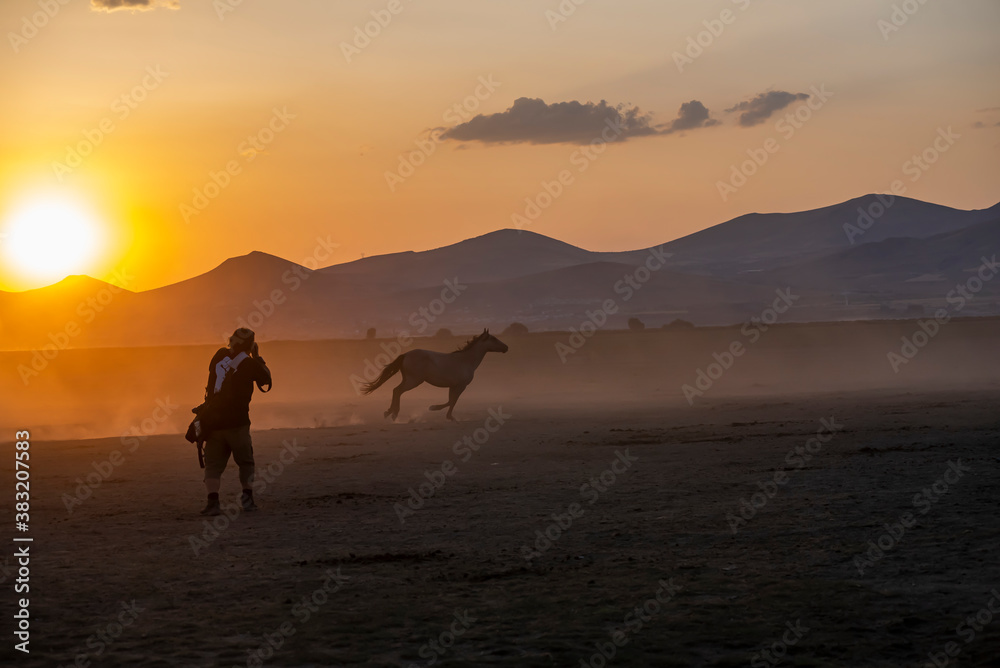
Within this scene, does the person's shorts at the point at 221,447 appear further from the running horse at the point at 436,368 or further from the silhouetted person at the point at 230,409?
the running horse at the point at 436,368

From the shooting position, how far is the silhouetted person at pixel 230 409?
994 cm

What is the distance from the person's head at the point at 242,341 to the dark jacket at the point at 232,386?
8 centimetres

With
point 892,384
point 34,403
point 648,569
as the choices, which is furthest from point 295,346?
point 648,569

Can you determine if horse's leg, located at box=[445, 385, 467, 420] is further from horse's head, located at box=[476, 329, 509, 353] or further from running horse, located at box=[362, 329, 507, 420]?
horse's head, located at box=[476, 329, 509, 353]

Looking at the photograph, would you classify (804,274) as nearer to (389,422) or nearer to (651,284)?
(651,284)

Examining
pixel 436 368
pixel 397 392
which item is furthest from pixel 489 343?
pixel 397 392

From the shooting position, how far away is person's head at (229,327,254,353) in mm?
9977

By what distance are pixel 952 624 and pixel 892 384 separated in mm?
28251

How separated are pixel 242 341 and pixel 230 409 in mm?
677

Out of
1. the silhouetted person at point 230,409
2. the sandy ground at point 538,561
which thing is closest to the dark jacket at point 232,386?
the silhouetted person at point 230,409

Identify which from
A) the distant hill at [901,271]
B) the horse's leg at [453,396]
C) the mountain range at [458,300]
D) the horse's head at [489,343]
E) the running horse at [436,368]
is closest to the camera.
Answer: the horse's leg at [453,396]

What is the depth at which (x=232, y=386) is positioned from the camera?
998cm

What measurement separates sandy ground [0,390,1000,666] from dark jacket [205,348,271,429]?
1.01 m

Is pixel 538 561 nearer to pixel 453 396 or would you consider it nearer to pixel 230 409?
pixel 230 409
